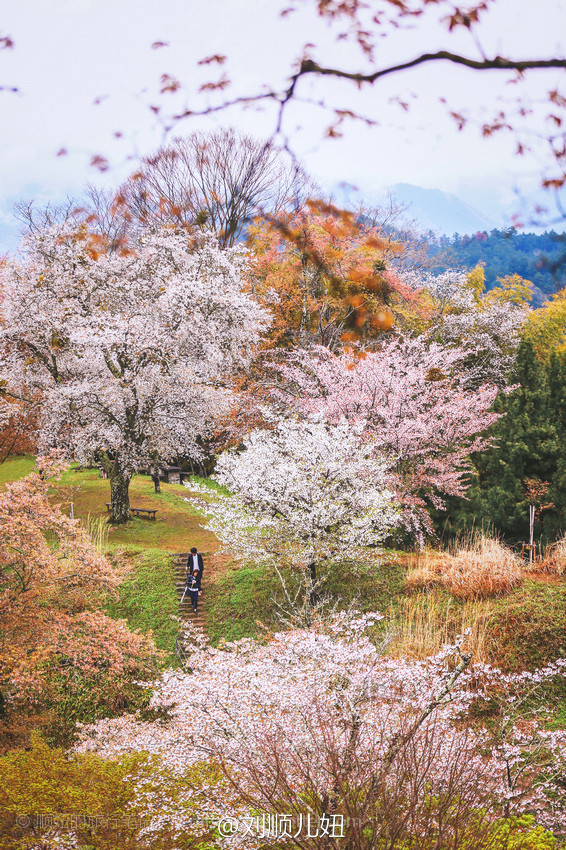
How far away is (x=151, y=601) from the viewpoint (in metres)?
11.5

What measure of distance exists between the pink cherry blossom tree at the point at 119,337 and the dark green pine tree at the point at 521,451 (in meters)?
7.58

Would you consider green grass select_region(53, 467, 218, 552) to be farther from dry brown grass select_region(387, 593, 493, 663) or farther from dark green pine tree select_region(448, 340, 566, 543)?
dark green pine tree select_region(448, 340, 566, 543)

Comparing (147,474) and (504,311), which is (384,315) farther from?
(147,474)

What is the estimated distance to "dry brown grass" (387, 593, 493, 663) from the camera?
316 inches

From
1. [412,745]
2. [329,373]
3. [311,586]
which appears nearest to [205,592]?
[311,586]

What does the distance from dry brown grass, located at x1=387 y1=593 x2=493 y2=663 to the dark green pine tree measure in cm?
319

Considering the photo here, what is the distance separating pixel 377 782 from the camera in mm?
3139

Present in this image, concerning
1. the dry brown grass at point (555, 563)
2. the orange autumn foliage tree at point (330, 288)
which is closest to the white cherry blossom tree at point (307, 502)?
the dry brown grass at point (555, 563)

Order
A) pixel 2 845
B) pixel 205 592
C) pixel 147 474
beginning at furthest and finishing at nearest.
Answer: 1. pixel 147 474
2. pixel 205 592
3. pixel 2 845

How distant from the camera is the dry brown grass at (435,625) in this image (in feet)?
26.4

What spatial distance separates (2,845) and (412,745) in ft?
10.1

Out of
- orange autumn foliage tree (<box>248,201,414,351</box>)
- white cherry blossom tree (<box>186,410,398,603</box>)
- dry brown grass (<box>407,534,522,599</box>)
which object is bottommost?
dry brown grass (<box>407,534,522,599</box>)

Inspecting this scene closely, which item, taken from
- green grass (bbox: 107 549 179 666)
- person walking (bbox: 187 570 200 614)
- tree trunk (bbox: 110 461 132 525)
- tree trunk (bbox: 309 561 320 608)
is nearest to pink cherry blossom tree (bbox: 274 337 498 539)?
tree trunk (bbox: 309 561 320 608)

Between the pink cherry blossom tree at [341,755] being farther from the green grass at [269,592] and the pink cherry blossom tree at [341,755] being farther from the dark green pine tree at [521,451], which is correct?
the dark green pine tree at [521,451]
